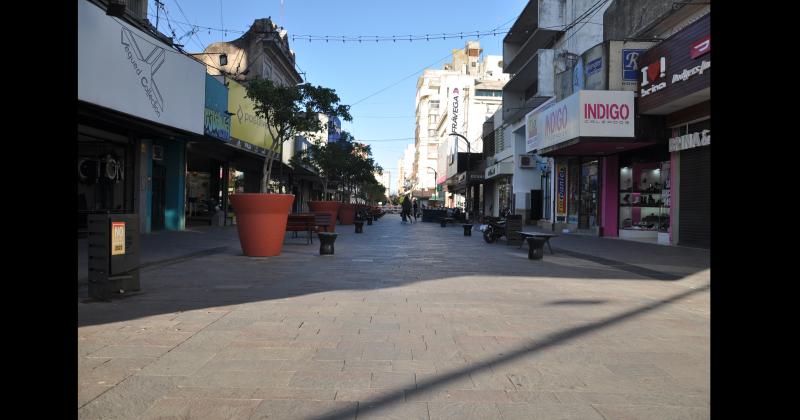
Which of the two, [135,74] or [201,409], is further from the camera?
[135,74]

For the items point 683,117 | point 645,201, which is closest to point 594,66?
point 683,117

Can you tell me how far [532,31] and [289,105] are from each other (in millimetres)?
24566

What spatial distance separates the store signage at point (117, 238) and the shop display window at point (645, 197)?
1634 cm

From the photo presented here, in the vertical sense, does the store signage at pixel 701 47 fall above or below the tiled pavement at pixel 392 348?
above

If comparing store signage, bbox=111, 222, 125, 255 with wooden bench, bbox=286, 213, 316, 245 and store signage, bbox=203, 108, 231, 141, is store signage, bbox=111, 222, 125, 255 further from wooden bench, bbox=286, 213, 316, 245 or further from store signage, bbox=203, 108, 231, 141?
store signage, bbox=203, 108, 231, 141

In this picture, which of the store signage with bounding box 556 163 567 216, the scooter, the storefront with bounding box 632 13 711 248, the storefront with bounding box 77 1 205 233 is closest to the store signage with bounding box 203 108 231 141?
the storefront with bounding box 77 1 205 233

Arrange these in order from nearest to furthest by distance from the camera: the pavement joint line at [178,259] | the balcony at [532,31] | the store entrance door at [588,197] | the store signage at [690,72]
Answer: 1. the pavement joint line at [178,259]
2. the store signage at [690,72]
3. the store entrance door at [588,197]
4. the balcony at [532,31]

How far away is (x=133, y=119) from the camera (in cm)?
1343

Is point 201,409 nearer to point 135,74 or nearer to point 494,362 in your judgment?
point 494,362

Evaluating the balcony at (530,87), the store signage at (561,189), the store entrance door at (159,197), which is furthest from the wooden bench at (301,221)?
the balcony at (530,87)

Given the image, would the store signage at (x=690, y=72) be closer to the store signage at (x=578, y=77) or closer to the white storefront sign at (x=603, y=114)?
the white storefront sign at (x=603, y=114)

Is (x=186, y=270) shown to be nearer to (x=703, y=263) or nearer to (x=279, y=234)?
(x=279, y=234)

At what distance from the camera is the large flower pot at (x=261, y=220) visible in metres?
10.1

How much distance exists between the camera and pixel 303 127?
12.0 m
